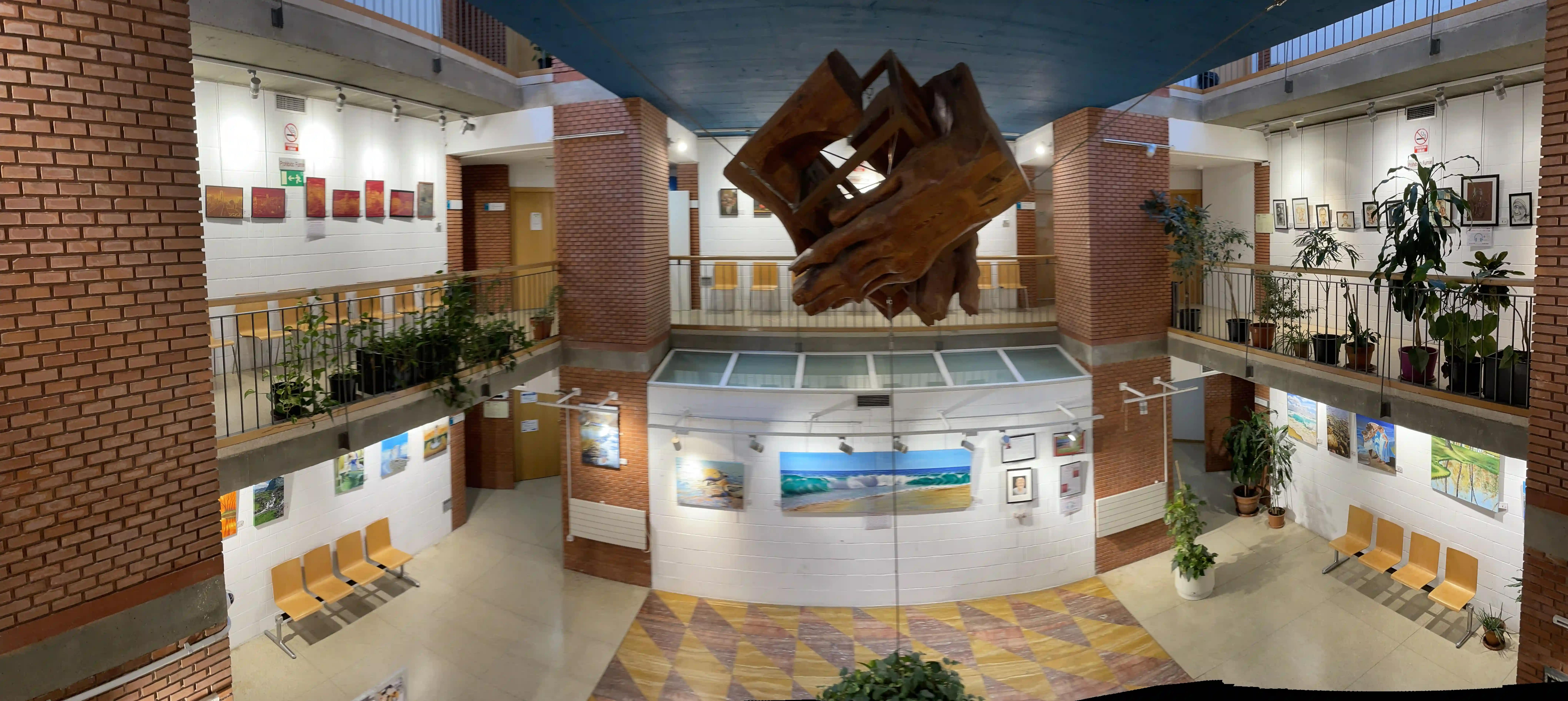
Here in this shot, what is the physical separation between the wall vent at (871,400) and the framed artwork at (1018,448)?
5.23 ft

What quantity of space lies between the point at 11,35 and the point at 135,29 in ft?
1.59

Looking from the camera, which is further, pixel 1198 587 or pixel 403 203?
pixel 403 203

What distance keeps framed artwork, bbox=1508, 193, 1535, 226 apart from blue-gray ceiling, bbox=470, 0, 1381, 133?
4341 mm

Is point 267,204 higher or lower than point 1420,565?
higher

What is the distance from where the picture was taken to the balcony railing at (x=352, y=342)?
6.15 metres

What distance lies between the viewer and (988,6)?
563 centimetres

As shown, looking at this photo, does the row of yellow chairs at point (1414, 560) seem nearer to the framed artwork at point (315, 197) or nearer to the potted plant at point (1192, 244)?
the potted plant at point (1192, 244)

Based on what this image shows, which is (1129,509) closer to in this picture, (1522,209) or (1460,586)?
(1460,586)

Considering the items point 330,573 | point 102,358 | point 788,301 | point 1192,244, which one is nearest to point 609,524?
point 330,573

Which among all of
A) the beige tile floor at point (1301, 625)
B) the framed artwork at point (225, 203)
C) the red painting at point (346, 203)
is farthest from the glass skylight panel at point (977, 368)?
the framed artwork at point (225, 203)

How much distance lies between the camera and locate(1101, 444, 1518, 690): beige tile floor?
23.9 feet

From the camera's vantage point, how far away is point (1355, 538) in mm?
9617

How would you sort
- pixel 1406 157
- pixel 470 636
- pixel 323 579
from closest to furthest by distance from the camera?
pixel 470 636, pixel 323 579, pixel 1406 157

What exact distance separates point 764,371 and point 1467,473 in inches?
322
